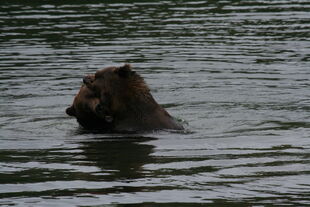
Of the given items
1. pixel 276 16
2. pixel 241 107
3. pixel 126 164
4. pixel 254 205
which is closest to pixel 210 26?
pixel 276 16

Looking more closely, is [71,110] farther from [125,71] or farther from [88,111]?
[125,71]

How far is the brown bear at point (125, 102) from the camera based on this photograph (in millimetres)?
13328

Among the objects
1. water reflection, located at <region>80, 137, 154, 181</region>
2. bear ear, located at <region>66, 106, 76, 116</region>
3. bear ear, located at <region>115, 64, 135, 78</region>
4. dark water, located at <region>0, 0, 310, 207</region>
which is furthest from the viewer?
bear ear, located at <region>66, 106, 76, 116</region>

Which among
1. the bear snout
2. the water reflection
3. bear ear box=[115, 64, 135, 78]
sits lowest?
the water reflection

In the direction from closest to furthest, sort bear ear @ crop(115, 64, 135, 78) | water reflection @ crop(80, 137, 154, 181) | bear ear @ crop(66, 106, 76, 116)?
1. water reflection @ crop(80, 137, 154, 181)
2. bear ear @ crop(115, 64, 135, 78)
3. bear ear @ crop(66, 106, 76, 116)

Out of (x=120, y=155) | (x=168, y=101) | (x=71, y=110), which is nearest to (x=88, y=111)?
(x=71, y=110)

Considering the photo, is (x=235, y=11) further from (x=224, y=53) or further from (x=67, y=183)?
(x=67, y=183)

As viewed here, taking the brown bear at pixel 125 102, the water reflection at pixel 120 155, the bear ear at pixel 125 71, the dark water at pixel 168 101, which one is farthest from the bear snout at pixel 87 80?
the water reflection at pixel 120 155

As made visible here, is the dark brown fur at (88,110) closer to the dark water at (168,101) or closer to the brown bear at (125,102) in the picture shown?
the brown bear at (125,102)

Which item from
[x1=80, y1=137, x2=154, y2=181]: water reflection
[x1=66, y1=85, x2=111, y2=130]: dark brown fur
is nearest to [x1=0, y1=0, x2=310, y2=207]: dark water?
[x1=80, y1=137, x2=154, y2=181]: water reflection

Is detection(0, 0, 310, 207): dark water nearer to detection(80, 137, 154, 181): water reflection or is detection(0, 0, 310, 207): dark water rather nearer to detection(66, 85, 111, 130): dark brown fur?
detection(80, 137, 154, 181): water reflection

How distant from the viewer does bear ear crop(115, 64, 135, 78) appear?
43.6 feet

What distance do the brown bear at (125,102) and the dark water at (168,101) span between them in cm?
28

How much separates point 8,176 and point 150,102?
129 inches
